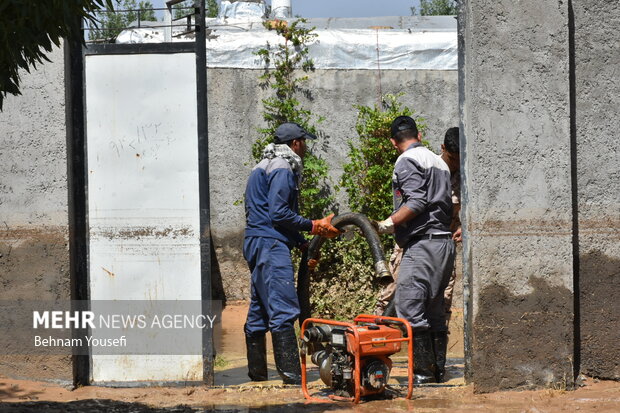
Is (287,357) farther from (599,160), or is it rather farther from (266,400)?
(599,160)

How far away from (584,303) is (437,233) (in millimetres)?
1157

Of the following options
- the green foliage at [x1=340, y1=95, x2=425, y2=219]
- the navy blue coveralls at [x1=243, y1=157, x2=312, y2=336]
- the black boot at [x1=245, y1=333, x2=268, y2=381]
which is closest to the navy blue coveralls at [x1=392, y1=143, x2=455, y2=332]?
the navy blue coveralls at [x1=243, y1=157, x2=312, y2=336]

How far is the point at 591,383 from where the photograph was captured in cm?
587

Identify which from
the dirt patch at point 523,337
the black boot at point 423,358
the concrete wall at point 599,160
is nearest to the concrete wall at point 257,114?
the black boot at point 423,358

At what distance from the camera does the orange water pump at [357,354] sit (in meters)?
5.47

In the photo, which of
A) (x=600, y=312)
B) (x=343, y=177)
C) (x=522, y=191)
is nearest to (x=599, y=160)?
(x=522, y=191)

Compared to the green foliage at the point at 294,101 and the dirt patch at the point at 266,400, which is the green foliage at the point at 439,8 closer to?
the green foliage at the point at 294,101

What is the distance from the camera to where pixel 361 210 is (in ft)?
33.7

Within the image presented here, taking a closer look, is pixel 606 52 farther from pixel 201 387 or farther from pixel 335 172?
pixel 335 172

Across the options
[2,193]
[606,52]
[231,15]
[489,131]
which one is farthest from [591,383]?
[231,15]

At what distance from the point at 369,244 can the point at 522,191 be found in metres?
1.19

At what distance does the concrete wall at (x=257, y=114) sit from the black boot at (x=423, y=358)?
4430 mm

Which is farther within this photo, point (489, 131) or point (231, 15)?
point (231, 15)

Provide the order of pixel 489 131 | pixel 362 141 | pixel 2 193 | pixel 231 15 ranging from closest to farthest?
pixel 489 131 → pixel 2 193 → pixel 362 141 → pixel 231 15
